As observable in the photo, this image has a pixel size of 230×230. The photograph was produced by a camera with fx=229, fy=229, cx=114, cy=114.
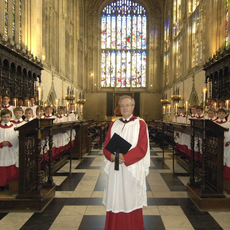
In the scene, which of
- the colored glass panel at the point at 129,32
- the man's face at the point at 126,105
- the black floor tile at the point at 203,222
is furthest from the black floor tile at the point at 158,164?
the colored glass panel at the point at 129,32

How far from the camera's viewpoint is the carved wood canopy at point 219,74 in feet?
31.3

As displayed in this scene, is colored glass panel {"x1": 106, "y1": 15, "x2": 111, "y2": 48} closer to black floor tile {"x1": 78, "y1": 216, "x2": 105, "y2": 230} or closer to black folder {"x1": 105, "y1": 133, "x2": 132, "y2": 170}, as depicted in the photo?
black floor tile {"x1": 78, "y1": 216, "x2": 105, "y2": 230}

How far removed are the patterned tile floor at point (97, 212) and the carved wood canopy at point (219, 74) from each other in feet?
19.4

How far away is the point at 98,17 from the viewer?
27.2 metres

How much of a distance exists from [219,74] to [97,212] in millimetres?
9177

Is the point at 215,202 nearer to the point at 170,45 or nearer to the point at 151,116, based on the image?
the point at 170,45

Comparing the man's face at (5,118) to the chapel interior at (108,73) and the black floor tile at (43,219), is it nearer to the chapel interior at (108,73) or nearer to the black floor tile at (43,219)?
A: the chapel interior at (108,73)

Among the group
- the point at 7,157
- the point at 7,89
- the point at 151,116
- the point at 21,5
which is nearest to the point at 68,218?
the point at 7,157

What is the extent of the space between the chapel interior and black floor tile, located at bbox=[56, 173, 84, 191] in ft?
0.07

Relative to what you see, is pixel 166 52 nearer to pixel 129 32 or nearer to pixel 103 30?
pixel 129 32

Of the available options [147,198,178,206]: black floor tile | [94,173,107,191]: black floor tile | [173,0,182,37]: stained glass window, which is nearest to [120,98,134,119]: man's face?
[147,198,178,206]: black floor tile

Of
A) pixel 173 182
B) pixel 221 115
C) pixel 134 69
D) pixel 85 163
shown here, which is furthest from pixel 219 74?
pixel 134 69

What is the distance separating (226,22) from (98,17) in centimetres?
1864

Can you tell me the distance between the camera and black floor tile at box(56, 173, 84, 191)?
Answer: 480 centimetres
